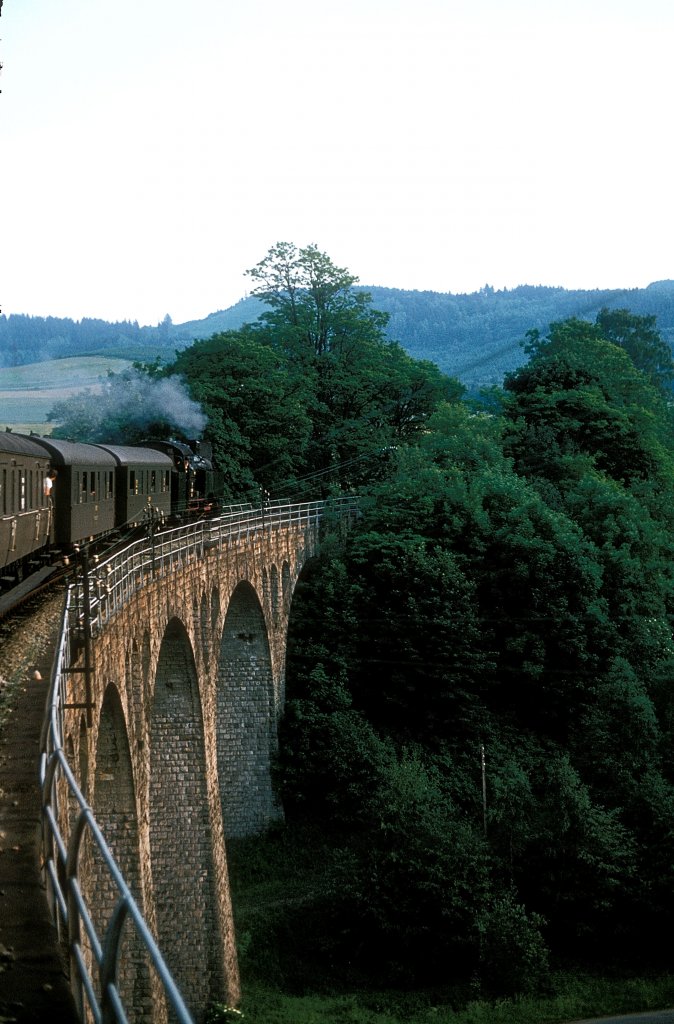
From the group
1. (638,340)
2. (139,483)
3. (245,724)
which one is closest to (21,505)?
(139,483)

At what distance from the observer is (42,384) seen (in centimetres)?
14312

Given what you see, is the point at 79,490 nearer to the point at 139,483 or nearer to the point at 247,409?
the point at 139,483

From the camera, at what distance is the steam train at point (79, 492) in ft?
57.7

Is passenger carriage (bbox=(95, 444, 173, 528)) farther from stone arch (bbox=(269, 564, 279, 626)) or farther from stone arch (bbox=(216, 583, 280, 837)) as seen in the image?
stone arch (bbox=(216, 583, 280, 837))

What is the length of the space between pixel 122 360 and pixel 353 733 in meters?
135

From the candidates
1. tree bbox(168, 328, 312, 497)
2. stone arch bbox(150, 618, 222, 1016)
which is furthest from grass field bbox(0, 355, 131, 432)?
stone arch bbox(150, 618, 222, 1016)

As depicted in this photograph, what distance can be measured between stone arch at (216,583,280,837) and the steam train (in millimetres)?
3844

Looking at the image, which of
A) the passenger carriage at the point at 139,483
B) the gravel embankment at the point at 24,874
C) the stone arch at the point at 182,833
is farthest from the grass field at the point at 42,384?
the gravel embankment at the point at 24,874

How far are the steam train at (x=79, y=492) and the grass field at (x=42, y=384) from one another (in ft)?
248

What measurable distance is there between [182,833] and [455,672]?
13543mm

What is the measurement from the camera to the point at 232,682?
3478cm

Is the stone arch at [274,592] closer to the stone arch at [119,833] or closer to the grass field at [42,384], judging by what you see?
the stone arch at [119,833]

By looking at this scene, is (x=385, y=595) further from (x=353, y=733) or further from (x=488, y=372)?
(x=488, y=372)

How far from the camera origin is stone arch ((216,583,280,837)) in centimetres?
3344
